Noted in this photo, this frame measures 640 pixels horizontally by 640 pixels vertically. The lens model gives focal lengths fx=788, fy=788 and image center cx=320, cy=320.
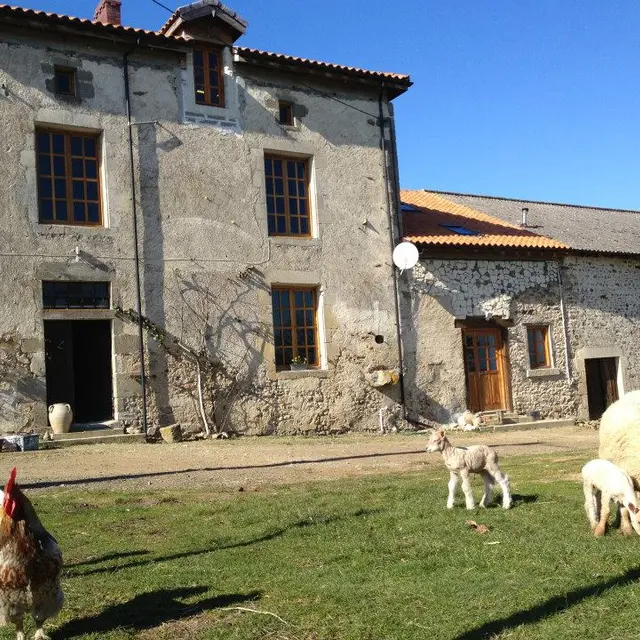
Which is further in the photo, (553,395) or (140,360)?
(553,395)

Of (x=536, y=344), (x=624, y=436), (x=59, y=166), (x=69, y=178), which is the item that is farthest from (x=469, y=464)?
(x=536, y=344)

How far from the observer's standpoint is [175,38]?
1466cm

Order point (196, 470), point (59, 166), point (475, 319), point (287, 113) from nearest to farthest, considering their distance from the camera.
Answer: point (196, 470)
point (59, 166)
point (287, 113)
point (475, 319)

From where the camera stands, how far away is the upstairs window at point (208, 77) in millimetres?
15180

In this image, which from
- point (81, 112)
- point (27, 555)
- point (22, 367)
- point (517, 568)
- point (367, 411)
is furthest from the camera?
point (367, 411)

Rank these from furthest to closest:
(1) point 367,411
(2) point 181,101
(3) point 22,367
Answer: (1) point 367,411 → (2) point 181,101 → (3) point 22,367

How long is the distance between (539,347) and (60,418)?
1084 centimetres

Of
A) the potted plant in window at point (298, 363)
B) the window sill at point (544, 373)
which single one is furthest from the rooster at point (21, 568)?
the window sill at point (544, 373)

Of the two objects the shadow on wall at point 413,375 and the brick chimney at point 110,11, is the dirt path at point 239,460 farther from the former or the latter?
the brick chimney at point 110,11

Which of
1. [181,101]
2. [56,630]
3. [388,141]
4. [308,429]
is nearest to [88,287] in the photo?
[181,101]

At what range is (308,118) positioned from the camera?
16.3 meters

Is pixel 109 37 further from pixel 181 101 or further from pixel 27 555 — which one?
pixel 27 555

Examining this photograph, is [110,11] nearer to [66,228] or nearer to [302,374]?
[66,228]

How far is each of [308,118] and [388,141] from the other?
2004 millimetres
